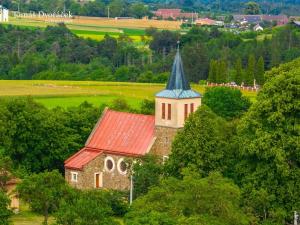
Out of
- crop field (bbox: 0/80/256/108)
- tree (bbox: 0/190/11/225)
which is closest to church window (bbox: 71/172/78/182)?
tree (bbox: 0/190/11/225)

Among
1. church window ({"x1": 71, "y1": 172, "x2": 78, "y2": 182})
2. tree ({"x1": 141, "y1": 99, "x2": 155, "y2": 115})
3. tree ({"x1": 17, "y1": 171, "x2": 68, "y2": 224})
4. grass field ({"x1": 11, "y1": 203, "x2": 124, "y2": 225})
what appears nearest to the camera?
tree ({"x1": 17, "y1": 171, "x2": 68, "y2": 224})

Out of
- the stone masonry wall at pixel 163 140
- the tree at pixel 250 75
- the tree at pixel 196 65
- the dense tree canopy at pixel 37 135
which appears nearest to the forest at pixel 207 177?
the dense tree canopy at pixel 37 135

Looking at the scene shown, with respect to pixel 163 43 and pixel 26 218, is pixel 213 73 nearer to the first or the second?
pixel 163 43

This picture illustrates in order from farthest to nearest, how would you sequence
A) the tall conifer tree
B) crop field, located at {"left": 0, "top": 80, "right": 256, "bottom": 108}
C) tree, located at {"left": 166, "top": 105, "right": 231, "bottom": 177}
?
the tall conifer tree
crop field, located at {"left": 0, "top": 80, "right": 256, "bottom": 108}
tree, located at {"left": 166, "top": 105, "right": 231, "bottom": 177}

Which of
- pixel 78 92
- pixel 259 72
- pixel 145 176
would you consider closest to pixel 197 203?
pixel 145 176

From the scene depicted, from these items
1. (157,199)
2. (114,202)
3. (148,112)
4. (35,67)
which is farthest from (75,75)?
(157,199)

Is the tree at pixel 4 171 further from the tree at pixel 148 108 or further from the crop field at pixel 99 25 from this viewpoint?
the crop field at pixel 99 25

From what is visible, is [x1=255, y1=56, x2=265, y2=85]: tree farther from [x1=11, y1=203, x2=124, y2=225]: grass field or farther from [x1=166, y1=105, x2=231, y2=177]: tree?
[x1=11, y1=203, x2=124, y2=225]: grass field

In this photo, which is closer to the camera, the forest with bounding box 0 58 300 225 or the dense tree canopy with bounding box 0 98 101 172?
the forest with bounding box 0 58 300 225

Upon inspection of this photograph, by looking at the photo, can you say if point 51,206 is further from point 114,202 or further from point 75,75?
point 75,75
